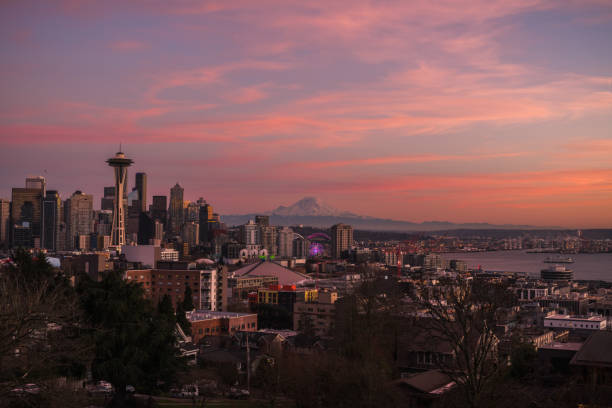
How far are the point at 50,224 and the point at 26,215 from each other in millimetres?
7759

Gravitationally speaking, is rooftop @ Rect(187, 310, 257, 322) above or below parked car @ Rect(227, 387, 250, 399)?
below

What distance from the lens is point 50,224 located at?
189750 mm

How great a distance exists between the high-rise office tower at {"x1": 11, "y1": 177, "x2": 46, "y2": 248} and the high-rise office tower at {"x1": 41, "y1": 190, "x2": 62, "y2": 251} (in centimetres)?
153

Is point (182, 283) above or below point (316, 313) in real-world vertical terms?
above

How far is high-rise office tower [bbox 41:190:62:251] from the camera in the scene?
7426 inches

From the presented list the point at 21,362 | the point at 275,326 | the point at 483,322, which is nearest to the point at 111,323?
the point at 21,362

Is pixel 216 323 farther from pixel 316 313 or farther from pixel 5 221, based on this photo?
pixel 5 221

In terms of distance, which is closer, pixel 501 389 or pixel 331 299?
pixel 501 389

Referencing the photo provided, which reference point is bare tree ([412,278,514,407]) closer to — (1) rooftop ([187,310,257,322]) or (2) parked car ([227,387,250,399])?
(2) parked car ([227,387,250,399])

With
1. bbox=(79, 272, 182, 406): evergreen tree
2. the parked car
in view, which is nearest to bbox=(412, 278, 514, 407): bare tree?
bbox=(79, 272, 182, 406): evergreen tree

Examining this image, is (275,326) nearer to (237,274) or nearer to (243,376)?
(243,376)

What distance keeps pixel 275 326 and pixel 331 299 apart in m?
4.70

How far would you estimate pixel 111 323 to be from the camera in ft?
56.5

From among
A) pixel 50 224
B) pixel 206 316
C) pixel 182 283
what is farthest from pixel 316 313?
pixel 50 224
